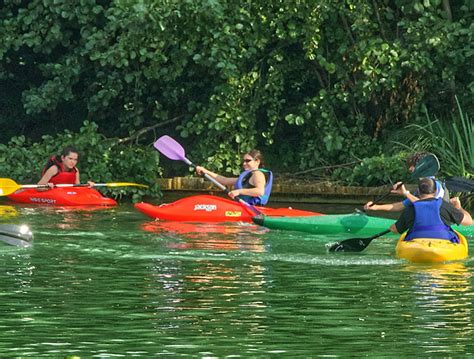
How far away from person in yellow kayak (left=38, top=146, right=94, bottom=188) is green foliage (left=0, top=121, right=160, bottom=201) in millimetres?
456

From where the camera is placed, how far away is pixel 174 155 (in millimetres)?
19594

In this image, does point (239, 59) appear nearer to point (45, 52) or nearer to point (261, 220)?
point (45, 52)

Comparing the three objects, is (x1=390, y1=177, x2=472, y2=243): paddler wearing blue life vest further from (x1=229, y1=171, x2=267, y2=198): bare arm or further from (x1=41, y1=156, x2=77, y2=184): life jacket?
(x1=41, y1=156, x2=77, y2=184): life jacket

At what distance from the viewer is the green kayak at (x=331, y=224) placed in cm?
1670

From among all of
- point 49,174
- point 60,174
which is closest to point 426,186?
point 60,174

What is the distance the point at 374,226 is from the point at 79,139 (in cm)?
640

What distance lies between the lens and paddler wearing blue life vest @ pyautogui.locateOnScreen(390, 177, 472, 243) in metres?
13.7

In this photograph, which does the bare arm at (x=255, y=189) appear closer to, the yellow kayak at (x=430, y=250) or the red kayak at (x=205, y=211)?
the red kayak at (x=205, y=211)

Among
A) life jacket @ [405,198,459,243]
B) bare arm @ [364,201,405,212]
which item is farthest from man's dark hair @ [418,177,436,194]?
bare arm @ [364,201,405,212]

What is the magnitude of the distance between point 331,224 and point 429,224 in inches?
121

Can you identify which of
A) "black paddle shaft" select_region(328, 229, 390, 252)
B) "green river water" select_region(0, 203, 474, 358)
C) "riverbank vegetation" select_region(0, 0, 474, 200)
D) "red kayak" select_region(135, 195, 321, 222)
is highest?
"riverbank vegetation" select_region(0, 0, 474, 200)

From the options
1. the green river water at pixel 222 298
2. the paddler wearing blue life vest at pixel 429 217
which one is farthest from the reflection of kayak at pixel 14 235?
the paddler wearing blue life vest at pixel 429 217

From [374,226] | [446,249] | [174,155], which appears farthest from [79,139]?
[446,249]

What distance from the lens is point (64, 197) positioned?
2058cm
